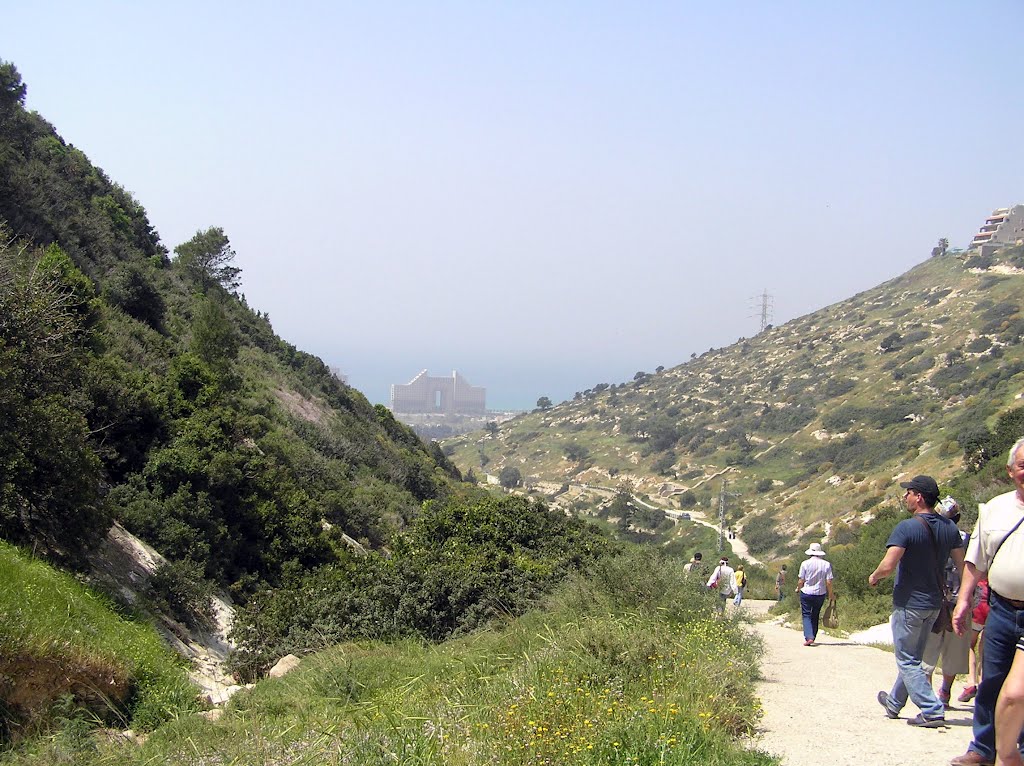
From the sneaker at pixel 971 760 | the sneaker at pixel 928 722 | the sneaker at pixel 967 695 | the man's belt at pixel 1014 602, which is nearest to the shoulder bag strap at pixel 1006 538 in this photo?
the man's belt at pixel 1014 602

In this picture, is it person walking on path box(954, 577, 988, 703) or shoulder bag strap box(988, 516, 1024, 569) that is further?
person walking on path box(954, 577, 988, 703)

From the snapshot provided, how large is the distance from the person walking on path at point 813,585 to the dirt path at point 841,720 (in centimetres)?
95

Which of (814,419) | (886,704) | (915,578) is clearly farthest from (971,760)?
(814,419)

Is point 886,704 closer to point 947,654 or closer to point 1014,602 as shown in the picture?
point 947,654

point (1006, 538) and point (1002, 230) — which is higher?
point (1002, 230)

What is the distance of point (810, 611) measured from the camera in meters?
10.4

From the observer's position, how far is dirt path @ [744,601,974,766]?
Result: 530 centimetres

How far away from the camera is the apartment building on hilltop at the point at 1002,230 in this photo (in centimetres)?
10825

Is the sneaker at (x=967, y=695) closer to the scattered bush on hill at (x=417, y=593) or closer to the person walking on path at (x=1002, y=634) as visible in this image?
the person walking on path at (x=1002, y=634)

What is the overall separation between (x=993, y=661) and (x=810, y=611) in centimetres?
587

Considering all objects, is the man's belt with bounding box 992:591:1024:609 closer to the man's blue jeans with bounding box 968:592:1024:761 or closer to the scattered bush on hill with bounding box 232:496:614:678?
the man's blue jeans with bounding box 968:592:1024:761

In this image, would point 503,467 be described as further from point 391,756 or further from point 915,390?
point 391,756

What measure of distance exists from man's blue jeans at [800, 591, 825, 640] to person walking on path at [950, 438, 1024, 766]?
5309 millimetres

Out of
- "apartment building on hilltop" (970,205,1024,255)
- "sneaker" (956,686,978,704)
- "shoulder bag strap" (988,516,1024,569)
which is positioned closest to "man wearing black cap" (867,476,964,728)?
"sneaker" (956,686,978,704)
